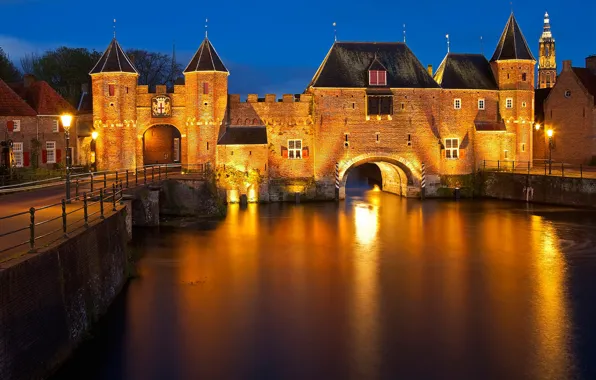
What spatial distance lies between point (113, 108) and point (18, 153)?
6.04 m

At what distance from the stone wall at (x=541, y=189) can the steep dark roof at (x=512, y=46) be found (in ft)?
24.6

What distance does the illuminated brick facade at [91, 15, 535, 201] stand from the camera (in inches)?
1314

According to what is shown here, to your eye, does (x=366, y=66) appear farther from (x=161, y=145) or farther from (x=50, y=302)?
(x=50, y=302)

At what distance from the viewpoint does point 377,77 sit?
35000 mm

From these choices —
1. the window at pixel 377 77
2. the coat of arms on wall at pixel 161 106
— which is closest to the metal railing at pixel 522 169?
the window at pixel 377 77

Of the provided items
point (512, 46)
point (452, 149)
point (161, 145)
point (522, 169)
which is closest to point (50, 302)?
point (452, 149)

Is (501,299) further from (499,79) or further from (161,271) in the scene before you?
(499,79)

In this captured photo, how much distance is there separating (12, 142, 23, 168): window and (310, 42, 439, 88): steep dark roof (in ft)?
55.8

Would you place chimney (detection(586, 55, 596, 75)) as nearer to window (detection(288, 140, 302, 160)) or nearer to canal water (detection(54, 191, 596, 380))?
canal water (detection(54, 191, 596, 380))

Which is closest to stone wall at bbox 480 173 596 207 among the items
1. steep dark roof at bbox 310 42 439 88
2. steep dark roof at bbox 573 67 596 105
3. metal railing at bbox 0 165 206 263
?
steep dark roof at bbox 310 42 439 88

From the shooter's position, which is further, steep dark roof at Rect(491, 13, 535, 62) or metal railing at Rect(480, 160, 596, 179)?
steep dark roof at Rect(491, 13, 535, 62)

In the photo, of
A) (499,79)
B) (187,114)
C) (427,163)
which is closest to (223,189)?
(187,114)

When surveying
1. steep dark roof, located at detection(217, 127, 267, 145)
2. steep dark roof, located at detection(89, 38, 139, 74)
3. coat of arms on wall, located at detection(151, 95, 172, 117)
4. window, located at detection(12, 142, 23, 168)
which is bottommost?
window, located at detection(12, 142, 23, 168)

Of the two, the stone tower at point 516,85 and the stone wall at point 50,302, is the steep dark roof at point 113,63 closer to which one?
the stone wall at point 50,302
